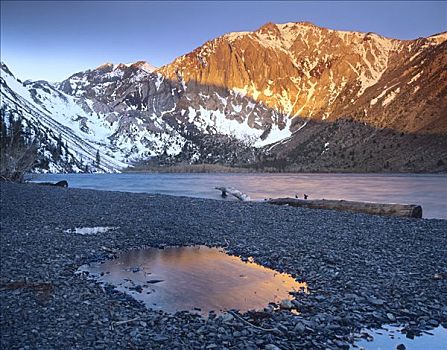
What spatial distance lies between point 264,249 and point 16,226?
1469cm

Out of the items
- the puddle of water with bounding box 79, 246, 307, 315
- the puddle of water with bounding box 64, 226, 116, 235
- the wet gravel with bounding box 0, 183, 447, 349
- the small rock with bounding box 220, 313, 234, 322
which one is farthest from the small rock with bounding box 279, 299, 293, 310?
the puddle of water with bounding box 64, 226, 116, 235

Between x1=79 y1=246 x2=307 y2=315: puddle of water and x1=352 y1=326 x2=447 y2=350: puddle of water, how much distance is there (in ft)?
10.6

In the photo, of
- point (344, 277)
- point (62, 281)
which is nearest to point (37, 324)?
point (62, 281)

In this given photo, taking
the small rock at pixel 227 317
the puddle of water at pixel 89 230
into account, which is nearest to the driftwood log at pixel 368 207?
the puddle of water at pixel 89 230

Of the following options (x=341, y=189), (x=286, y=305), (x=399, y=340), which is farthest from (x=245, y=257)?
(x=341, y=189)

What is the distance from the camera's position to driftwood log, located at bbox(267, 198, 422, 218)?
2948 centimetres

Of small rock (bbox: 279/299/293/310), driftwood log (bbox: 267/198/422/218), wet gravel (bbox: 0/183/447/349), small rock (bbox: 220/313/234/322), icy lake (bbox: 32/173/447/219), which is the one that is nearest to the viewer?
wet gravel (bbox: 0/183/447/349)

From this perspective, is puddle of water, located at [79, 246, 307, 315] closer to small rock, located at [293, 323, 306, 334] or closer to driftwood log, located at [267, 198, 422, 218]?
small rock, located at [293, 323, 306, 334]

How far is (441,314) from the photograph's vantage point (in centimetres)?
1059

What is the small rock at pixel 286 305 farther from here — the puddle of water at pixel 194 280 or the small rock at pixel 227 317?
the small rock at pixel 227 317

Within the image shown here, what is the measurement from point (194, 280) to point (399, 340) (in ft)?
24.0

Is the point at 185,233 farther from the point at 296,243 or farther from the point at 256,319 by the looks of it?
the point at 256,319

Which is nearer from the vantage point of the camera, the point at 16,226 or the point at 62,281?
the point at 62,281

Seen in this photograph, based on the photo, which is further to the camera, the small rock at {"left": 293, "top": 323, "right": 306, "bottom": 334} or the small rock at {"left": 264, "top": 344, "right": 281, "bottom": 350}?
the small rock at {"left": 293, "top": 323, "right": 306, "bottom": 334}
